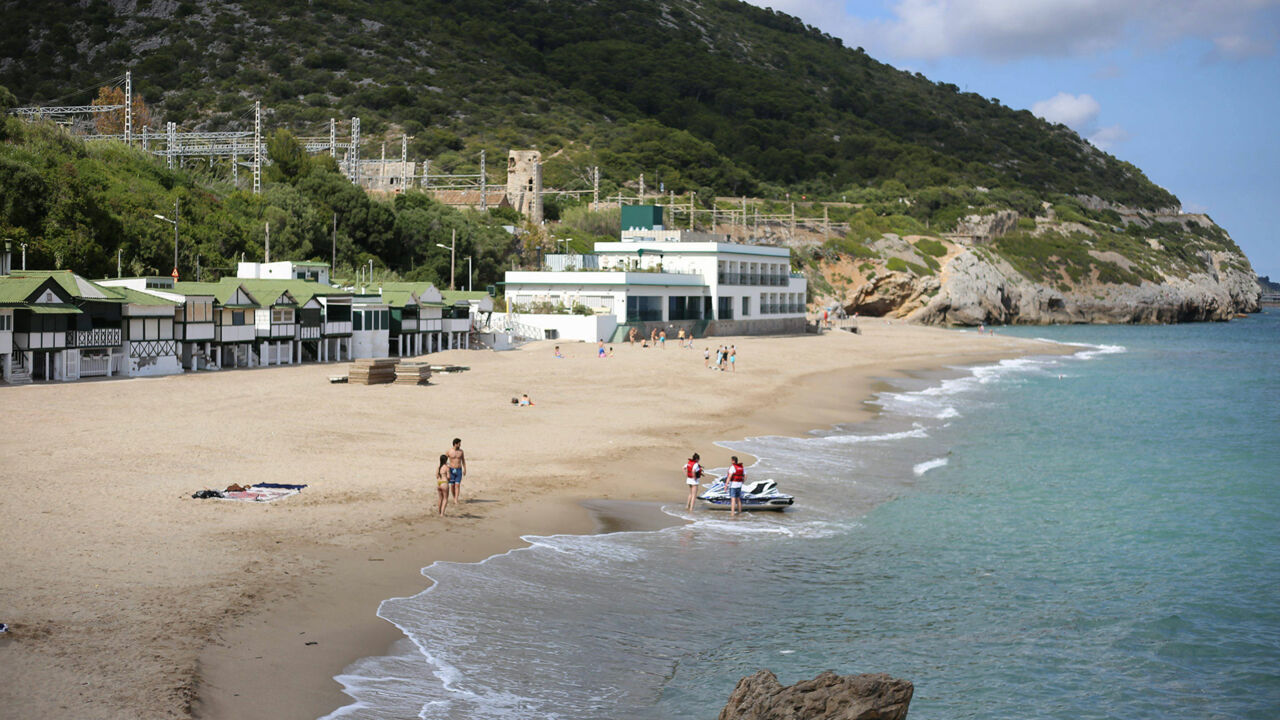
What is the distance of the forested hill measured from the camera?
133375mm

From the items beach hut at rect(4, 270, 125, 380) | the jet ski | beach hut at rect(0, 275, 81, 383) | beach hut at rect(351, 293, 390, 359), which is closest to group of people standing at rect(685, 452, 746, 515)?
the jet ski

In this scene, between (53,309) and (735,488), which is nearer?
(735,488)

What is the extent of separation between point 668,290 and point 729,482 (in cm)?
4639

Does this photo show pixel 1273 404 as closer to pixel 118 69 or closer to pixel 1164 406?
pixel 1164 406

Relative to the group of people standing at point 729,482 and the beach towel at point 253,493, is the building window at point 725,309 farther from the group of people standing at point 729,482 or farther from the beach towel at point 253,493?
the beach towel at point 253,493

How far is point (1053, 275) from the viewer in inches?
5069

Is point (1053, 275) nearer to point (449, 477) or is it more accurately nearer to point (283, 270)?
point (283, 270)

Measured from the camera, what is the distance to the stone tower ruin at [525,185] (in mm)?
95438

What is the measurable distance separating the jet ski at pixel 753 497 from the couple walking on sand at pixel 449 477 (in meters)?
5.31

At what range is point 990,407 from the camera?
40969 mm

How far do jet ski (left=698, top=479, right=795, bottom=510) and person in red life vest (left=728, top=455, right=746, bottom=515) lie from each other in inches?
4.5

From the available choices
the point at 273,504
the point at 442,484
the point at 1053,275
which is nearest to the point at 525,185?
the point at 1053,275

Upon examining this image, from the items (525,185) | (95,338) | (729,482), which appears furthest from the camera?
(525,185)

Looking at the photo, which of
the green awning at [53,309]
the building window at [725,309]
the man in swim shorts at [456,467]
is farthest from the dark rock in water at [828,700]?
the building window at [725,309]
